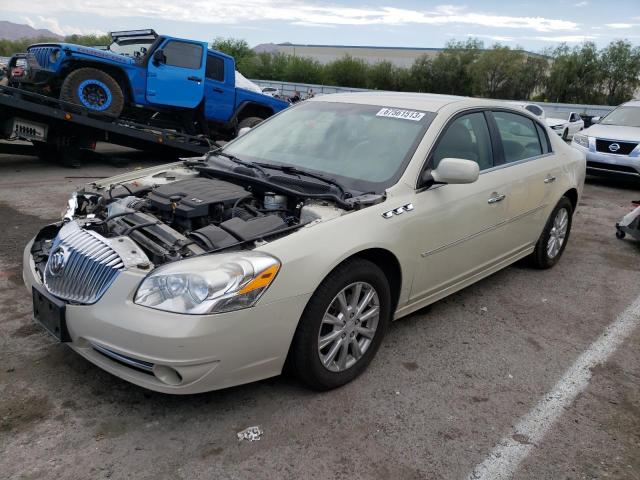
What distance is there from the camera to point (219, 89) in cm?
1104

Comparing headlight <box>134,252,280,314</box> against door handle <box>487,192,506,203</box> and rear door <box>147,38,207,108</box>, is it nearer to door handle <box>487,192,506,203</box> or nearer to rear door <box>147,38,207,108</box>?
door handle <box>487,192,506,203</box>

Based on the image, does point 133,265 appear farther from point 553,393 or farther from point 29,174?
point 29,174

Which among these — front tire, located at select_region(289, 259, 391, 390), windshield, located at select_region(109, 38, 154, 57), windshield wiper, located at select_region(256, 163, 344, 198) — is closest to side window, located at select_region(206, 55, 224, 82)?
windshield, located at select_region(109, 38, 154, 57)

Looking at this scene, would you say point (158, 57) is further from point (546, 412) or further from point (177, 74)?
point (546, 412)

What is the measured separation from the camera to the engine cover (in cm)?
316

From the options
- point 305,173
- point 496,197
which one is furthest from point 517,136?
point 305,173

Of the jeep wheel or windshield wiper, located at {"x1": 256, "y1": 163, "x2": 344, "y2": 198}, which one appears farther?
the jeep wheel

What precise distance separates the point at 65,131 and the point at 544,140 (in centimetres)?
760

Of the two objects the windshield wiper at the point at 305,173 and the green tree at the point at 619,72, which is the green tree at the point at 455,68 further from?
the windshield wiper at the point at 305,173

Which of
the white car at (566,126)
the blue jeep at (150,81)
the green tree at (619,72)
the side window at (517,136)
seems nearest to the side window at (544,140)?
the side window at (517,136)

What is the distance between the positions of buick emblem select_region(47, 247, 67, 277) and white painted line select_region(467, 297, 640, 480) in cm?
228

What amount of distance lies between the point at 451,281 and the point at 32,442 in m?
2.71

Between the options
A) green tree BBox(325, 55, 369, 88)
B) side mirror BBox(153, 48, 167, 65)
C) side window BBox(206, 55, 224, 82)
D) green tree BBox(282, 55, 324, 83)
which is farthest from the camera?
green tree BBox(282, 55, 324, 83)

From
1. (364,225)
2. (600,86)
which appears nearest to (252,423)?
(364,225)
